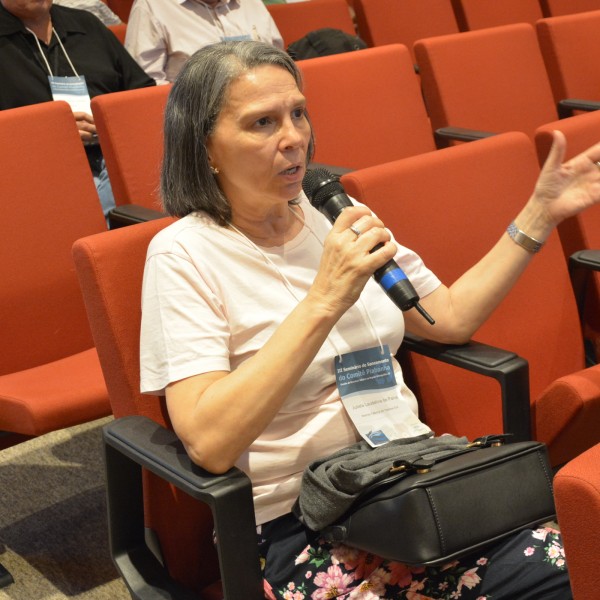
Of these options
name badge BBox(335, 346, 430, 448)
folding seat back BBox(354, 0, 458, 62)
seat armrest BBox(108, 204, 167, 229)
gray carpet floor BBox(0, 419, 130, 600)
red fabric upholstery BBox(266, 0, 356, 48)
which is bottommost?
gray carpet floor BBox(0, 419, 130, 600)

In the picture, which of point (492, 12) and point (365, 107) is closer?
point (365, 107)

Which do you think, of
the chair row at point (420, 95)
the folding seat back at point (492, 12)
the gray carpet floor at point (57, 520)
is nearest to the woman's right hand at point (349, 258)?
the gray carpet floor at point (57, 520)

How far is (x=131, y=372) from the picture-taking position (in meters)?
1.16

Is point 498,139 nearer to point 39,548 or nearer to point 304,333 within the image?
point 304,333

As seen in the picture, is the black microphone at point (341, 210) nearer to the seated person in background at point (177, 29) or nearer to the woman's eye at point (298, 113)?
the woman's eye at point (298, 113)

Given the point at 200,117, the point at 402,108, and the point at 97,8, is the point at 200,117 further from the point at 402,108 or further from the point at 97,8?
the point at 97,8

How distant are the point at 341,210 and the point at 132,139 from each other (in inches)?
34.5

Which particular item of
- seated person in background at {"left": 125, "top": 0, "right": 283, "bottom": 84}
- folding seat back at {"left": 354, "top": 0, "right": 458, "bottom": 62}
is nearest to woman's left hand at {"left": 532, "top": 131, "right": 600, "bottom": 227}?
seated person in background at {"left": 125, "top": 0, "right": 283, "bottom": 84}

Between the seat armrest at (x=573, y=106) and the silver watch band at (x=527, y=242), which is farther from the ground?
the silver watch band at (x=527, y=242)

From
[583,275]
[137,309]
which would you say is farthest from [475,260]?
[137,309]

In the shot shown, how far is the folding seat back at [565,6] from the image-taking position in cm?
354

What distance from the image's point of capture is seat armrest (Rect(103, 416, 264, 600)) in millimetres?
971

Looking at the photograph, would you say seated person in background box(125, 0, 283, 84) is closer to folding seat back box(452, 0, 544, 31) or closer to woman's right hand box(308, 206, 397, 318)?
folding seat back box(452, 0, 544, 31)

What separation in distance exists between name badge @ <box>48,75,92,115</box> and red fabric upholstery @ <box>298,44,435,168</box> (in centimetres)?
51
